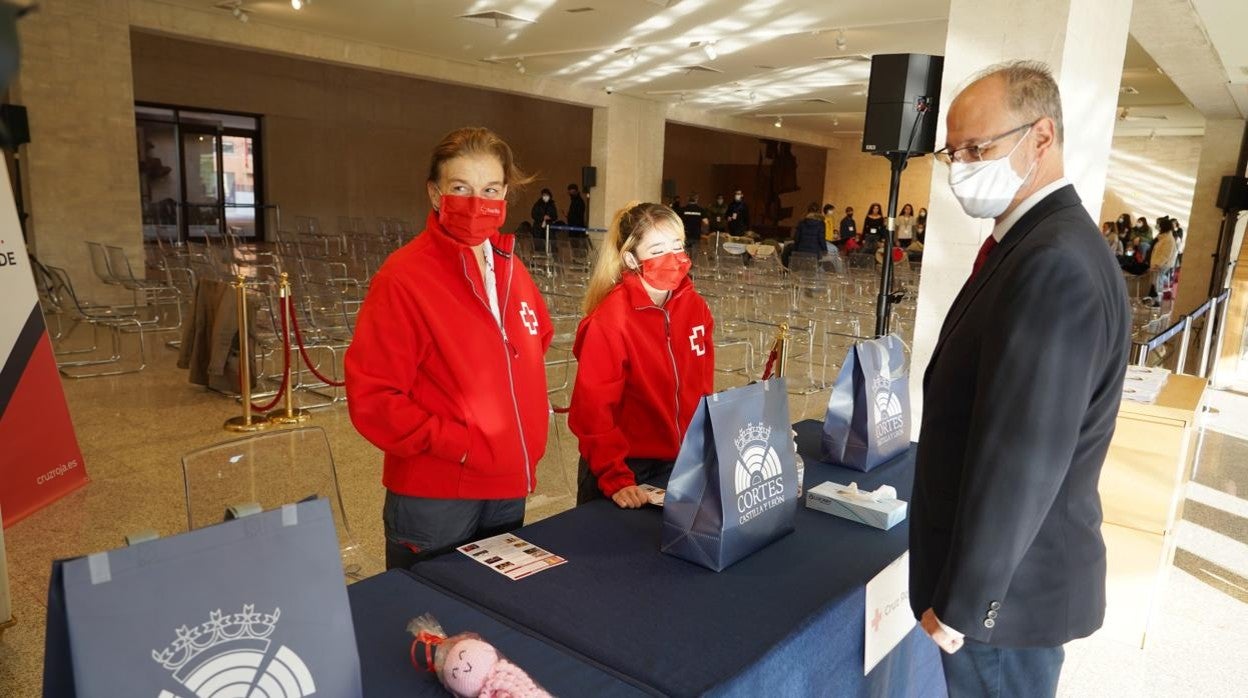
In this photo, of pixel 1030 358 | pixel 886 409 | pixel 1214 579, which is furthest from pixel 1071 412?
pixel 1214 579

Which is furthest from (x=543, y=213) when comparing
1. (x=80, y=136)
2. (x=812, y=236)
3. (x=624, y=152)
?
(x=80, y=136)

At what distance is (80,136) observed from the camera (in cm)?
972

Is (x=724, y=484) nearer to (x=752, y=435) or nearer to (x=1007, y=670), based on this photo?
(x=752, y=435)

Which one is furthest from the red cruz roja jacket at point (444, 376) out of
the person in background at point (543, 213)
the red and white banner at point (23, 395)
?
the person in background at point (543, 213)

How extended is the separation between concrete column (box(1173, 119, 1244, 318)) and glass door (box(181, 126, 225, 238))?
17152mm

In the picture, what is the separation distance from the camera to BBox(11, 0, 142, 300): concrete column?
30.7 feet

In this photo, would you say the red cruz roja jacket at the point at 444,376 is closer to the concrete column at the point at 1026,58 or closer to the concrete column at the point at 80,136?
the concrete column at the point at 1026,58

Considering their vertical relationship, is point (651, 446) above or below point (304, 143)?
below

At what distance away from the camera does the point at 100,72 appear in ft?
32.1

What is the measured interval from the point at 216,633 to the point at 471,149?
126 centimetres

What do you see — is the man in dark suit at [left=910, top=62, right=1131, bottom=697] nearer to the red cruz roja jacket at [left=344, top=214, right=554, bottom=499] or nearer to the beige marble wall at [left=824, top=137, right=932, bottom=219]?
the red cruz roja jacket at [left=344, top=214, right=554, bottom=499]

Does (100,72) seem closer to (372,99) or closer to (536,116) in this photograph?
(372,99)

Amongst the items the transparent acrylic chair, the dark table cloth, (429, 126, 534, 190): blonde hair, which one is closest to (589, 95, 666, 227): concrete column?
the transparent acrylic chair

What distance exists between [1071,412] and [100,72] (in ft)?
37.6
